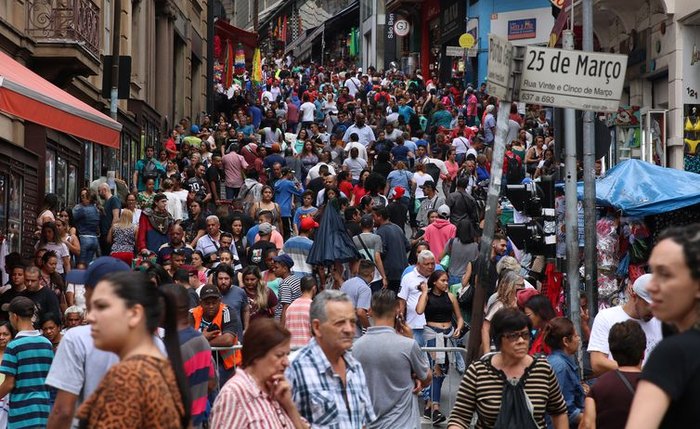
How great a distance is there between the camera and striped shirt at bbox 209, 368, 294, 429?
621 cm

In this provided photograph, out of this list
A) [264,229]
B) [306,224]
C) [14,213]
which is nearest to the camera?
[306,224]

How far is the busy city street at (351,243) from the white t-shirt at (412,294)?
2 cm

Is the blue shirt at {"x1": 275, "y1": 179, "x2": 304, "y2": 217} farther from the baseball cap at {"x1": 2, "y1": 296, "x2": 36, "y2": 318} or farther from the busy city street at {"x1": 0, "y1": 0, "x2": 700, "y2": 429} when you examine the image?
the baseball cap at {"x1": 2, "y1": 296, "x2": 36, "y2": 318}

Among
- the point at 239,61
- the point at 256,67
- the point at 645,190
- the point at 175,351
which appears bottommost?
the point at 175,351

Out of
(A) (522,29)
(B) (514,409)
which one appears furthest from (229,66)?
(B) (514,409)

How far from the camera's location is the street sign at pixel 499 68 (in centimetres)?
1005

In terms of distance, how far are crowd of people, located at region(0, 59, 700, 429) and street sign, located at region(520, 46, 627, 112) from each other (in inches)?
50.3

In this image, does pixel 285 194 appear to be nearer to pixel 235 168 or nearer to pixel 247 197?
pixel 247 197

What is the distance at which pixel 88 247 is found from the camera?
20.5 meters

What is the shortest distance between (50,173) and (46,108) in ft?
27.0

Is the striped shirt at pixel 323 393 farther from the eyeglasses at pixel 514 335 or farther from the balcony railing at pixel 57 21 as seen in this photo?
the balcony railing at pixel 57 21

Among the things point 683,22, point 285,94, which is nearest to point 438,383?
point 683,22

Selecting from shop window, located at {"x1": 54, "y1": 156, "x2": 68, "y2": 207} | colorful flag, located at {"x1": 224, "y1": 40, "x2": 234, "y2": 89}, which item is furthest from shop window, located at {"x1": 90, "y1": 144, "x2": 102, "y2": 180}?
colorful flag, located at {"x1": 224, "y1": 40, "x2": 234, "y2": 89}

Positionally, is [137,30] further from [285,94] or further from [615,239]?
[615,239]
